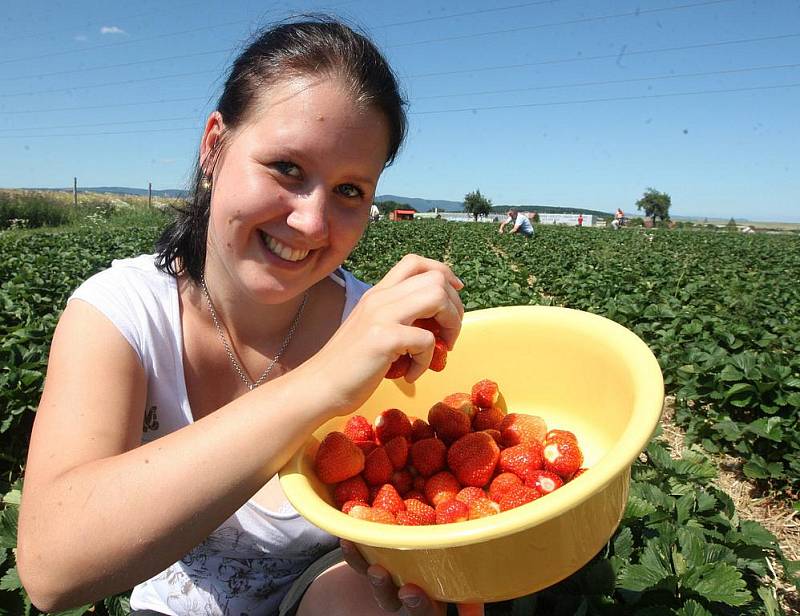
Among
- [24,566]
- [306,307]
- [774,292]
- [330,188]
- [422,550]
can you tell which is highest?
[330,188]

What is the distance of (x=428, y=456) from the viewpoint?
4.12 ft

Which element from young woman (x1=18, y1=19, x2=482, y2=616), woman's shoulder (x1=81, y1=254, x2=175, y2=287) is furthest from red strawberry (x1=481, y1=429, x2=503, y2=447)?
woman's shoulder (x1=81, y1=254, x2=175, y2=287)

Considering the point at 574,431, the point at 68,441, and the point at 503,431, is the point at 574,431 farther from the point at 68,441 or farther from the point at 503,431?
the point at 68,441

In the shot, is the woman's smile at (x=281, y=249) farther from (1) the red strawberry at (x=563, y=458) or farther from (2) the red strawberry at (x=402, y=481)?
(1) the red strawberry at (x=563, y=458)

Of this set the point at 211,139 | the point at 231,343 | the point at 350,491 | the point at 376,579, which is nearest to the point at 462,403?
the point at 350,491

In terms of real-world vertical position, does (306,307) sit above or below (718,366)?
above

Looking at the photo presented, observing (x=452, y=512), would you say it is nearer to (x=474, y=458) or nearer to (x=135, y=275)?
(x=474, y=458)

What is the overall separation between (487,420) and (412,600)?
483 millimetres

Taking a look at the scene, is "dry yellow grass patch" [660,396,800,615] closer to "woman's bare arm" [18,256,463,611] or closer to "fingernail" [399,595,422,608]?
"fingernail" [399,595,422,608]

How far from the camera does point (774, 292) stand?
775cm

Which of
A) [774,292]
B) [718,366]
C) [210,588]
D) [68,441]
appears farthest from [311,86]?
[774,292]

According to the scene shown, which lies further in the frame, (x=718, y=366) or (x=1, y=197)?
(x=1, y=197)

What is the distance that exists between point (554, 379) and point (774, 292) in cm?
777

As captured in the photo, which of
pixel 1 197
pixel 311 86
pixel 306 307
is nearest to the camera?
pixel 311 86
